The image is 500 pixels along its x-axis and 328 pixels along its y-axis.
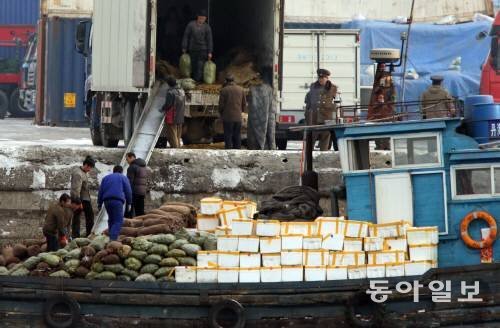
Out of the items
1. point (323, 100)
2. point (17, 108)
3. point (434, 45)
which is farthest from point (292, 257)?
point (17, 108)

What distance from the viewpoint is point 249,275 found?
12852 mm

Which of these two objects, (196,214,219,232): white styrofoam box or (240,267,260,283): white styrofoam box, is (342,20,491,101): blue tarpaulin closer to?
(196,214,219,232): white styrofoam box

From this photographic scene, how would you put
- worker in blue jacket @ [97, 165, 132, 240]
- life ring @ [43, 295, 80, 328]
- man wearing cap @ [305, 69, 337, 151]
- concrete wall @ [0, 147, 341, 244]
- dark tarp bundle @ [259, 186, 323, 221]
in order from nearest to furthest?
life ring @ [43, 295, 80, 328], dark tarp bundle @ [259, 186, 323, 221], worker in blue jacket @ [97, 165, 132, 240], concrete wall @ [0, 147, 341, 244], man wearing cap @ [305, 69, 337, 151]

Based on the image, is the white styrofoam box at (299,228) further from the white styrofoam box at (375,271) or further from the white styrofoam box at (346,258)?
the white styrofoam box at (375,271)

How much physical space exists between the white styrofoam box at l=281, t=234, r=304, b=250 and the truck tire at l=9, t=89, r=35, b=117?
2954 cm

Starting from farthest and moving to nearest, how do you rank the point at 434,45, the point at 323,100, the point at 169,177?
the point at 434,45
the point at 323,100
the point at 169,177

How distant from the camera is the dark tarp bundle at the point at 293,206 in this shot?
1349 centimetres

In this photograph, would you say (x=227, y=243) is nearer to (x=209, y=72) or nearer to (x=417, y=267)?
(x=417, y=267)

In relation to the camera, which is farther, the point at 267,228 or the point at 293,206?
the point at 293,206

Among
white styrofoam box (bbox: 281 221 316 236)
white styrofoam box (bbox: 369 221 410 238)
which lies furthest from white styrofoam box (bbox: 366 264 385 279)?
white styrofoam box (bbox: 281 221 316 236)

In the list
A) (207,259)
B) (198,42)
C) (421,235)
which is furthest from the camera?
(198,42)

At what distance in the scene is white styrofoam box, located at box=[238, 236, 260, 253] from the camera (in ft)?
41.8

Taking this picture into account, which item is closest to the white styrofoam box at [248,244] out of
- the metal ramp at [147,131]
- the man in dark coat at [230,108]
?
the metal ramp at [147,131]

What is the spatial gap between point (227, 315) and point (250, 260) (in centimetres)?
64
